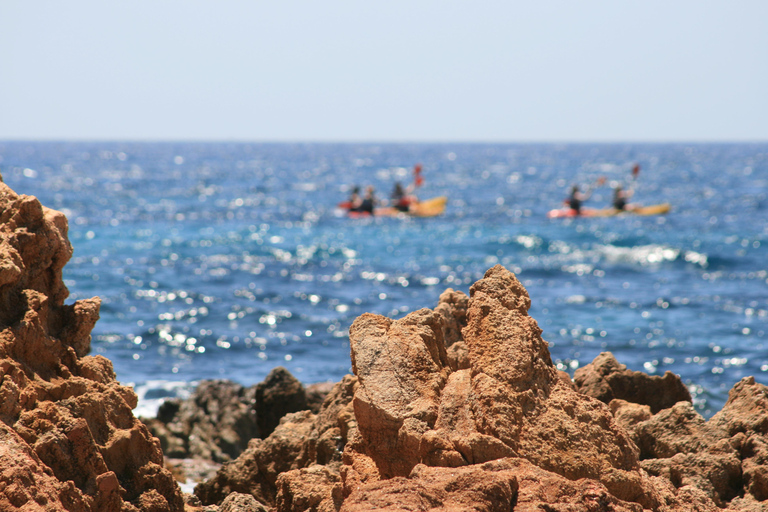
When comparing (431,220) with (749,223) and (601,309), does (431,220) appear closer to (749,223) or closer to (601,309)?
(749,223)

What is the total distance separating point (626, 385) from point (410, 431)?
279 cm

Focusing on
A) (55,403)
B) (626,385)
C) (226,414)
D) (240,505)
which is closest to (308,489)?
(240,505)

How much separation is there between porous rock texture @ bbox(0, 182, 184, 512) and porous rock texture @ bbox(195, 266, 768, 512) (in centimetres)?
80

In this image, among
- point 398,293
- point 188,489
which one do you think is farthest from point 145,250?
point 188,489

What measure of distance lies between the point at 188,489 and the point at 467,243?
18422 mm

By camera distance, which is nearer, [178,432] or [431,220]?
[178,432]

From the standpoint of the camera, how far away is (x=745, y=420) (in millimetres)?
4449

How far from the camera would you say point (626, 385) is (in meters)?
5.52

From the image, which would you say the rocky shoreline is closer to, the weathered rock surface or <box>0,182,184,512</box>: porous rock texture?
<box>0,182,184,512</box>: porous rock texture

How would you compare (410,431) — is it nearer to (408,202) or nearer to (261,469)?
(261,469)

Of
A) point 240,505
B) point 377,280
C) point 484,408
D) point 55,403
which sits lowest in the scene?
point 377,280

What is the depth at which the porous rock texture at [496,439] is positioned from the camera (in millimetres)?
2902

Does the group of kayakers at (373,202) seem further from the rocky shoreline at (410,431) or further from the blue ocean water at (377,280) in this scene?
the rocky shoreline at (410,431)

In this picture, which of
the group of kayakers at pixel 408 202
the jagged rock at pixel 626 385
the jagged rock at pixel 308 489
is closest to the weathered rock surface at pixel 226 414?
the jagged rock at pixel 626 385
